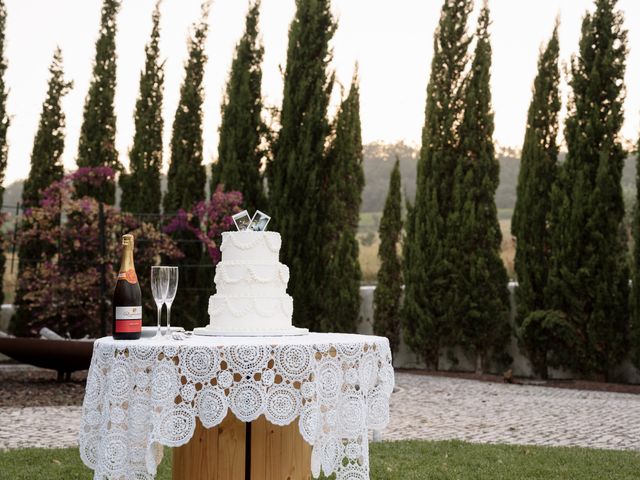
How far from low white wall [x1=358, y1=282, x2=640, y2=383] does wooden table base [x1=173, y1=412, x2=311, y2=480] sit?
8.70m

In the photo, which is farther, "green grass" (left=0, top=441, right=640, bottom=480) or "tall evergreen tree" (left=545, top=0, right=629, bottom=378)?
"tall evergreen tree" (left=545, top=0, right=629, bottom=378)

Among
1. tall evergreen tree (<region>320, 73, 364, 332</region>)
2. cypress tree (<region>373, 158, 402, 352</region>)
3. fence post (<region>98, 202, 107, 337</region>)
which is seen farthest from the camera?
cypress tree (<region>373, 158, 402, 352</region>)

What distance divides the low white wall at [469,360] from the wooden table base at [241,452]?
28.6 ft

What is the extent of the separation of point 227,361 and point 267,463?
21.8 inches

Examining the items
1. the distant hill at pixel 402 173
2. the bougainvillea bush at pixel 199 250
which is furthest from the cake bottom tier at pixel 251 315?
the distant hill at pixel 402 173

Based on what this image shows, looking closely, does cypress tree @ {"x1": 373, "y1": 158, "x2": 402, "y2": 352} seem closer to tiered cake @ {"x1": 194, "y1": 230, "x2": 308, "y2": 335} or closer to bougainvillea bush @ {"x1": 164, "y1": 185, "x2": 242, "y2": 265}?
bougainvillea bush @ {"x1": 164, "y1": 185, "x2": 242, "y2": 265}

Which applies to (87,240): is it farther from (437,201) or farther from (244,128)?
(437,201)

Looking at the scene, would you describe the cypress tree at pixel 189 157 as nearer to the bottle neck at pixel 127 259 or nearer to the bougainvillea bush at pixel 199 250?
the bougainvillea bush at pixel 199 250

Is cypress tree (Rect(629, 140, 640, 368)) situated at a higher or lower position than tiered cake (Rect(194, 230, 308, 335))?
lower

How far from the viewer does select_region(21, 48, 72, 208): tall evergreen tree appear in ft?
48.8

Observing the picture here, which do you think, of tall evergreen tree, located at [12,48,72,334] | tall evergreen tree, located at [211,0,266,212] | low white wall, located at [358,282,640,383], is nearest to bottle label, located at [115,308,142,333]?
low white wall, located at [358,282,640,383]

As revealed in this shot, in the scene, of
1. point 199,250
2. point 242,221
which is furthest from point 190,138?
point 242,221

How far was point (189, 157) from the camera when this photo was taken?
1509 cm

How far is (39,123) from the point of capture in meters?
15.3
